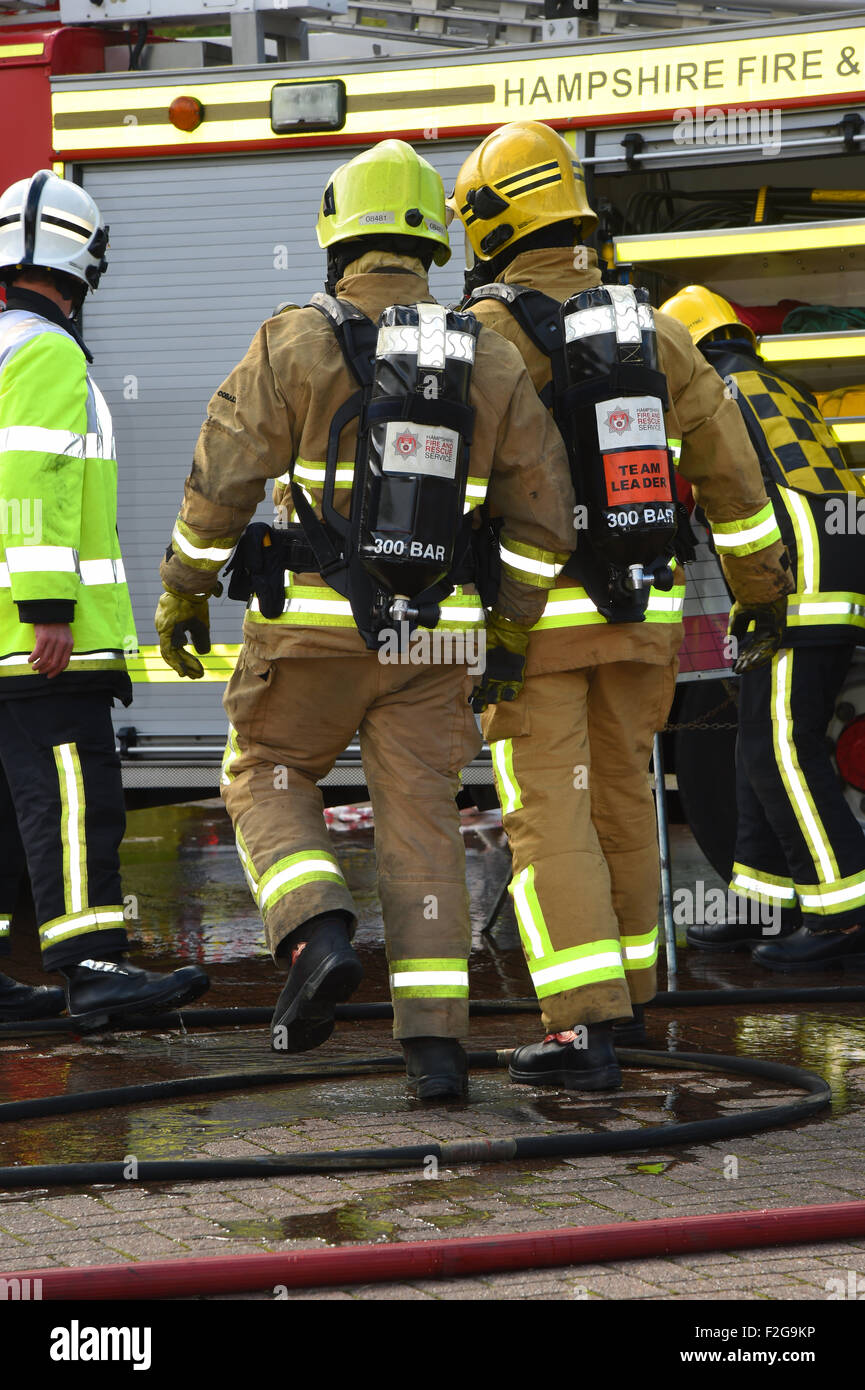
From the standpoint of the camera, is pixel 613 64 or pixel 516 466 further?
pixel 613 64

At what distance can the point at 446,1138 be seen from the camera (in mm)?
3633

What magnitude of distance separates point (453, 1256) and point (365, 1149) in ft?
2.20

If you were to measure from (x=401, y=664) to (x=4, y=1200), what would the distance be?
1.35 m

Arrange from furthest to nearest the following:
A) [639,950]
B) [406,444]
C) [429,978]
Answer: [639,950]
[429,978]
[406,444]

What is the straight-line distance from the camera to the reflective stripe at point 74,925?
4617 mm

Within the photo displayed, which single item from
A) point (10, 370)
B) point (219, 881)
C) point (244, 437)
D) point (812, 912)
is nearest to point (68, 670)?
point (10, 370)

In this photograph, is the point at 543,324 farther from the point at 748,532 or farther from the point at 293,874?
the point at 293,874

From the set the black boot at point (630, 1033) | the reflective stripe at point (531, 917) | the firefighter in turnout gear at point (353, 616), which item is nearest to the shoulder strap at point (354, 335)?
the firefighter in turnout gear at point (353, 616)

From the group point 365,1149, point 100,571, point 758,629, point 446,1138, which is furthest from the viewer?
point 100,571

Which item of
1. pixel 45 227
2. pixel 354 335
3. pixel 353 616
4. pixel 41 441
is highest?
pixel 45 227

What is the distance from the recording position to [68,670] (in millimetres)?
4676

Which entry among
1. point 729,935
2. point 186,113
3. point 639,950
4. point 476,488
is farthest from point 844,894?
point 186,113

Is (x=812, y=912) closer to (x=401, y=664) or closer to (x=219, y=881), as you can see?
(x=401, y=664)

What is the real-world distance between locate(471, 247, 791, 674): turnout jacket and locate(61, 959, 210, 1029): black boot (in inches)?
49.4
